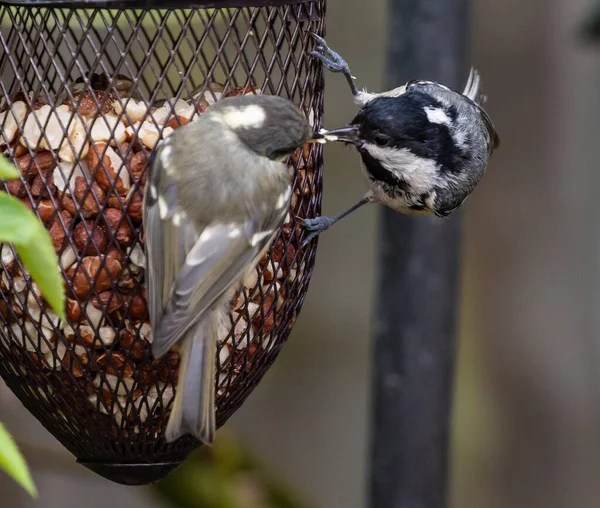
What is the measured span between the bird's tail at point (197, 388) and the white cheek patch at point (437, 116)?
23.5 inches

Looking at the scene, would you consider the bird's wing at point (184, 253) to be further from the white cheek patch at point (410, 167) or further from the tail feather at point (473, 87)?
the tail feather at point (473, 87)

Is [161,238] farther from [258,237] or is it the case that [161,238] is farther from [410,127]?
[410,127]

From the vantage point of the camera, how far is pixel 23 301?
4.13 ft

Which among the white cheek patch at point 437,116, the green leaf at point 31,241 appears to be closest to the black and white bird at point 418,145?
the white cheek patch at point 437,116

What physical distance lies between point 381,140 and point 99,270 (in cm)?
55

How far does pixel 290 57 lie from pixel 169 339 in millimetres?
418

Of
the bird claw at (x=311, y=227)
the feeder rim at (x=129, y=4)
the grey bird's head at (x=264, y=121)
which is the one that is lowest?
the bird claw at (x=311, y=227)

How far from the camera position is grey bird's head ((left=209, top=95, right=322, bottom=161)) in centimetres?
113

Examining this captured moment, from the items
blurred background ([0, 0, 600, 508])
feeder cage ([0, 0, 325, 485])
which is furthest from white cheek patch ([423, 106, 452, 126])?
blurred background ([0, 0, 600, 508])

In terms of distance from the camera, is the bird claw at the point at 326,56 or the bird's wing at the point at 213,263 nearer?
the bird's wing at the point at 213,263

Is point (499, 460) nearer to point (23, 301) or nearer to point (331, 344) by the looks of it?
point (331, 344)

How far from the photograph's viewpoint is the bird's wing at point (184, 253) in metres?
1.15

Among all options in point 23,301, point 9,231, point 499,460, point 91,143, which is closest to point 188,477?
point 23,301

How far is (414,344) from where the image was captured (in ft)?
5.22
